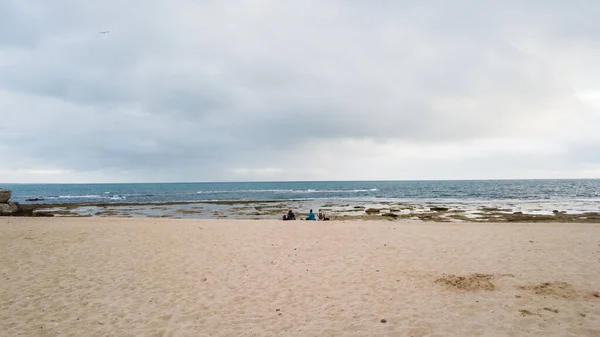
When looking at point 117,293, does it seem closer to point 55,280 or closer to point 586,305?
point 55,280

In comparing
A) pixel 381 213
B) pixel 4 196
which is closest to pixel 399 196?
pixel 381 213

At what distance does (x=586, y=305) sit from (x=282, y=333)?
249 inches

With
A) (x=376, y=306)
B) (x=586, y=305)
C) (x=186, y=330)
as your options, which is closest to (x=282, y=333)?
(x=186, y=330)

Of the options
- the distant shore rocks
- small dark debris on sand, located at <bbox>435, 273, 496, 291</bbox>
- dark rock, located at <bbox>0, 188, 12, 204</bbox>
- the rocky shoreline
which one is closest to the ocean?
the rocky shoreline

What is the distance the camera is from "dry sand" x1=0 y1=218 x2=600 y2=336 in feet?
20.6

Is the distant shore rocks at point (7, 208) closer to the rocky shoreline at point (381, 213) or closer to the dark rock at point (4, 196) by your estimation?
the dark rock at point (4, 196)

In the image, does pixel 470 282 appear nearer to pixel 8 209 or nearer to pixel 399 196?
pixel 8 209

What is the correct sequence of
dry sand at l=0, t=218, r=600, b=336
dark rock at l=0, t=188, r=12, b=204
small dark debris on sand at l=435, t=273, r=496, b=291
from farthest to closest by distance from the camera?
dark rock at l=0, t=188, r=12, b=204
small dark debris on sand at l=435, t=273, r=496, b=291
dry sand at l=0, t=218, r=600, b=336

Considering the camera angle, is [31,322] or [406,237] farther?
[406,237]

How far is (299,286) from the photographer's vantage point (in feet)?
28.1

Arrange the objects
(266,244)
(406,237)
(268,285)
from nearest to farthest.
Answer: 1. (268,285)
2. (266,244)
3. (406,237)

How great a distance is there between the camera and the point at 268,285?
8672 mm

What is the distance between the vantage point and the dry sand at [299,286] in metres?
6.27

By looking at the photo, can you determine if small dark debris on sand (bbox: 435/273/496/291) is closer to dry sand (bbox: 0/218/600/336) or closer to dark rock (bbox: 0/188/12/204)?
dry sand (bbox: 0/218/600/336)
